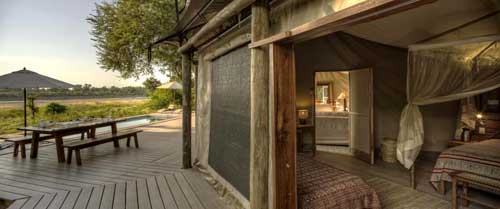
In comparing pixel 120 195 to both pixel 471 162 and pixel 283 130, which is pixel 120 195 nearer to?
pixel 283 130

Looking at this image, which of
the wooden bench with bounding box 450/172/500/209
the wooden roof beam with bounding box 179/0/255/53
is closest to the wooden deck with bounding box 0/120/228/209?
the wooden roof beam with bounding box 179/0/255/53

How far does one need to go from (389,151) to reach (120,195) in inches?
183

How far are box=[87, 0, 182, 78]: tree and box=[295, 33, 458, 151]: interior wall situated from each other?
236 inches

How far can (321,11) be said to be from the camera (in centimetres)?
173

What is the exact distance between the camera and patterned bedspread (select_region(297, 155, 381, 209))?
2236 mm

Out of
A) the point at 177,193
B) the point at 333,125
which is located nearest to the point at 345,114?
the point at 333,125

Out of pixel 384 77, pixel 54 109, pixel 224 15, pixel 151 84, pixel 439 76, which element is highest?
pixel 151 84

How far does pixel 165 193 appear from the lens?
316 cm

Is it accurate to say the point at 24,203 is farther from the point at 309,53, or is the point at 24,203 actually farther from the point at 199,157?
the point at 309,53

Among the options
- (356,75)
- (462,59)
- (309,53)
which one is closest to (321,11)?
(462,59)

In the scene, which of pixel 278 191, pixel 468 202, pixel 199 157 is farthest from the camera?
pixel 199 157

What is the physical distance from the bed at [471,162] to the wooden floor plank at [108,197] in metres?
4.18

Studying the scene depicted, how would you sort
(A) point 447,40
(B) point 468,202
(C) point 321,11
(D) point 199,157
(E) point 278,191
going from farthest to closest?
(D) point 199,157
(A) point 447,40
(B) point 468,202
(E) point 278,191
(C) point 321,11

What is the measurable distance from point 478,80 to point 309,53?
8.99ft
